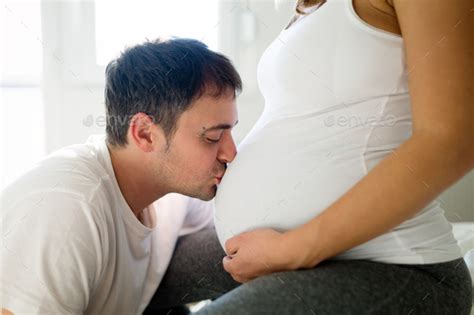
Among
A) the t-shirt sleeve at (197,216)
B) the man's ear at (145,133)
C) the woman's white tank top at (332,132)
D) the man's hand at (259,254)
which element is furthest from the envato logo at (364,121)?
the t-shirt sleeve at (197,216)

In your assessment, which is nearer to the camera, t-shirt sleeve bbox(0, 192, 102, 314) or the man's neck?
t-shirt sleeve bbox(0, 192, 102, 314)

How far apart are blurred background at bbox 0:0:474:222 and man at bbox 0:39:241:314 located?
203 mm

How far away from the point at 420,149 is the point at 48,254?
39 cm

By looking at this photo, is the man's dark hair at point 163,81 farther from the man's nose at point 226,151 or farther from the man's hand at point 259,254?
the man's hand at point 259,254

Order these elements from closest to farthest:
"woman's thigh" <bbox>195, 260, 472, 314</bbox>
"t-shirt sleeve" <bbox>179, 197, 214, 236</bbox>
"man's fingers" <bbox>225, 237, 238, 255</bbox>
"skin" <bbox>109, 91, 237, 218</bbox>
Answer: "woman's thigh" <bbox>195, 260, 472, 314</bbox> < "man's fingers" <bbox>225, 237, 238, 255</bbox> < "skin" <bbox>109, 91, 237, 218</bbox> < "t-shirt sleeve" <bbox>179, 197, 214, 236</bbox>

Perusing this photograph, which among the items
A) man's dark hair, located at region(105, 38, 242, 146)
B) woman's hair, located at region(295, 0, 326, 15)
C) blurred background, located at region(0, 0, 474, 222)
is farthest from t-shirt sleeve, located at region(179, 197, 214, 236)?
woman's hair, located at region(295, 0, 326, 15)

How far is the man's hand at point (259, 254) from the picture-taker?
20.8 inches

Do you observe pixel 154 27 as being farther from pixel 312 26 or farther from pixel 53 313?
pixel 53 313

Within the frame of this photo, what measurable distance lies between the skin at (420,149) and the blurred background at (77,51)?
429 millimetres

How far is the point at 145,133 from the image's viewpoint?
735 millimetres

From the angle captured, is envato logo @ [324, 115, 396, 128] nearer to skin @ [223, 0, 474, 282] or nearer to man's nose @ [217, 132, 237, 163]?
skin @ [223, 0, 474, 282]

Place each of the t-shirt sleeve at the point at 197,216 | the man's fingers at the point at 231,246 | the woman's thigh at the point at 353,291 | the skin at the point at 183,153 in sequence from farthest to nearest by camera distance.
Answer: the t-shirt sleeve at the point at 197,216 → the skin at the point at 183,153 → the man's fingers at the point at 231,246 → the woman's thigh at the point at 353,291

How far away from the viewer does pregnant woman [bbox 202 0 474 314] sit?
0.48 m

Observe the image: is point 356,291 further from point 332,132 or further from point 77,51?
point 77,51
